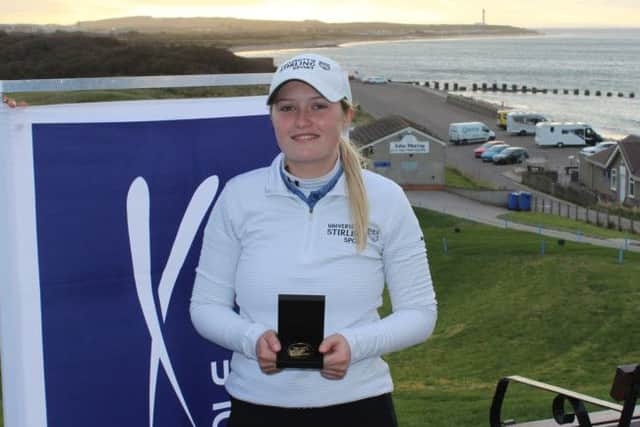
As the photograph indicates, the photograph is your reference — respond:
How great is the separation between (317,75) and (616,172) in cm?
4948

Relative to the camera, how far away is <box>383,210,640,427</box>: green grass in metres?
11.5

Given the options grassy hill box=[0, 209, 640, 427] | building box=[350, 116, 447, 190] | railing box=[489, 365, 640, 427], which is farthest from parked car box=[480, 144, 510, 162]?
railing box=[489, 365, 640, 427]

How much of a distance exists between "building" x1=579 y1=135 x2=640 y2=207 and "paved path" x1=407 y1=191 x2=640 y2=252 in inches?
281

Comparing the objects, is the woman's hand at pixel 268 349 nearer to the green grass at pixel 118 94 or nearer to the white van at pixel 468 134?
the green grass at pixel 118 94

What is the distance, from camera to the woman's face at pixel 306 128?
321 cm

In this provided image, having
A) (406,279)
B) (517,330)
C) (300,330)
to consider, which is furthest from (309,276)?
(517,330)

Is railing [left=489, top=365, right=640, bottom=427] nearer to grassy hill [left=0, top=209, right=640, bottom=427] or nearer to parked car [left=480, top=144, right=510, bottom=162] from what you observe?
grassy hill [left=0, top=209, right=640, bottom=427]

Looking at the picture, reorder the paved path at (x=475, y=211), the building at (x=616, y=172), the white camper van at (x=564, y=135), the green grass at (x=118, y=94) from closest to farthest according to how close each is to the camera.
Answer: the green grass at (x=118, y=94)
the paved path at (x=475, y=211)
the building at (x=616, y=172)
the white camper van at (x=564, y=135)

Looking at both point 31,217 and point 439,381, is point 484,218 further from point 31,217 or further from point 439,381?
point 31,217

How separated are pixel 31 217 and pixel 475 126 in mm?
77880

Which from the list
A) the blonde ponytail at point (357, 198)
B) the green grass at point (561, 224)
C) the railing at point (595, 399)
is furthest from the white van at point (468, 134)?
the blonde ponytail at point (357, 198)

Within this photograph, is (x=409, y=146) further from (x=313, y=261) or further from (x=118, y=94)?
(x=313, y=261)

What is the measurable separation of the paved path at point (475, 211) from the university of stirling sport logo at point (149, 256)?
2710cm

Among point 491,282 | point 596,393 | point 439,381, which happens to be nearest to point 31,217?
point 596,393
